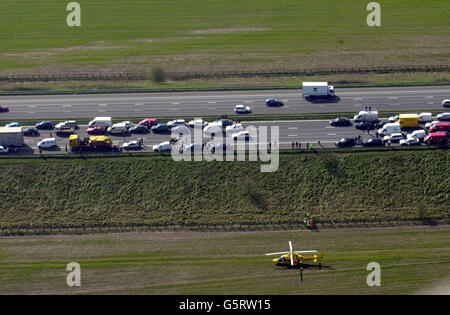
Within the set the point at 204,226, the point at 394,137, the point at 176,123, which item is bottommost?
the point at 204,226

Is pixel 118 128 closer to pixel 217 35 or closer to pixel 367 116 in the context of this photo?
pixel 367 116

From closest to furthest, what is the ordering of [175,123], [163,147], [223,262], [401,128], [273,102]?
[223,262] < [163,147] < [401,128] < [175,123] < [273,102]

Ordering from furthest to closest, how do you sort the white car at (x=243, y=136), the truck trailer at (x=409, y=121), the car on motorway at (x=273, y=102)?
the car on motorway at (x=273, y=102)
the truck trailer at (x=409, y=121)
the white car at (x=243, y=136)

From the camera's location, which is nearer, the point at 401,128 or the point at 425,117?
the point at 401,128

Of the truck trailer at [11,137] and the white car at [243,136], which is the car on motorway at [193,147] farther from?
the truck trailer at [11,137]

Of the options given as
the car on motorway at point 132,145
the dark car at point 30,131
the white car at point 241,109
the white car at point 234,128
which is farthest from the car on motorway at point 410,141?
the dark car at point 30,131

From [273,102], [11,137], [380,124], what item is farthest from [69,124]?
[380,124]

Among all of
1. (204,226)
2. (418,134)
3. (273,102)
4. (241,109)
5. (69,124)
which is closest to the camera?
(204,226)

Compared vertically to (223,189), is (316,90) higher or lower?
higher
